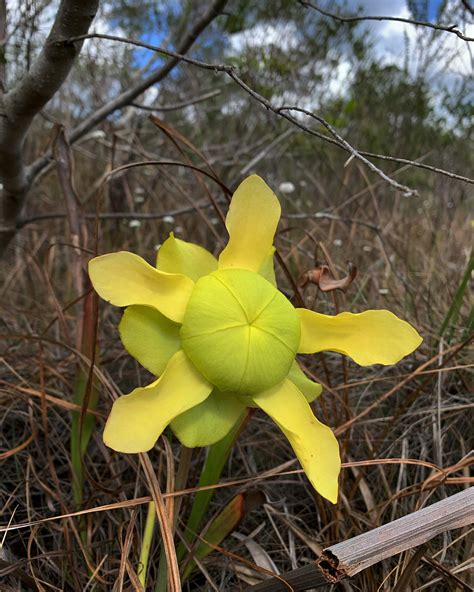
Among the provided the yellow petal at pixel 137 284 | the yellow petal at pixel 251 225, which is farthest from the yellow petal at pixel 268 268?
the yellow petal at pixel 137 284

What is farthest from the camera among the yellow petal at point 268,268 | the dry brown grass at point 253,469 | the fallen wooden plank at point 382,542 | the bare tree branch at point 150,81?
the bare tree branch at point 150,81

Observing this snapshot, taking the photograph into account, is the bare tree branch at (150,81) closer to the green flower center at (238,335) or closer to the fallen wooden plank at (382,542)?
the green flower center at (238,335)

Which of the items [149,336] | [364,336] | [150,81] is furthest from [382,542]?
[150,81]

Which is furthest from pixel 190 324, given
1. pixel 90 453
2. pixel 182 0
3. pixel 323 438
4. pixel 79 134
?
pixel 182 0

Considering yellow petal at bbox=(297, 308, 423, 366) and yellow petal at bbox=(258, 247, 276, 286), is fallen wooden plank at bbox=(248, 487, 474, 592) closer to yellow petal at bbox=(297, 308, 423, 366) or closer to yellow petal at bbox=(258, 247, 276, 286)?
yellow petal at bbox=(297, 308, 423, 366)

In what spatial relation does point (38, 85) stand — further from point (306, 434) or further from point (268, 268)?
point (306, 434)

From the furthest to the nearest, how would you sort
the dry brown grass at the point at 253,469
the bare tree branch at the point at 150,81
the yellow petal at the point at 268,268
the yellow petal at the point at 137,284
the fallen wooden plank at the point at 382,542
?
the bare tree branch at the point at 150,81
the dry brown grass at the point at 253,469
the yellow petal at the point at 268,268
the yellow petal at the point at 137,284
the fallen wooden plank at the point at 382,542

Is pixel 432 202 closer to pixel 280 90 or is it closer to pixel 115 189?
pixel 280 90

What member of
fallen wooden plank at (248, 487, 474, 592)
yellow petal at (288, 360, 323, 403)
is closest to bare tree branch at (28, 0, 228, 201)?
yellow petal at (288, 360, 323, 403)
